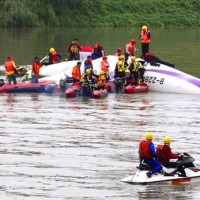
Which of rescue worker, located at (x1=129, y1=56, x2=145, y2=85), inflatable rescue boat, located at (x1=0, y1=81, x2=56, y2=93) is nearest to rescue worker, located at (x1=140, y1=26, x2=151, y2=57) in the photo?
rescue worker, located at (x1=129, y1=56, x2=145, y2=85)

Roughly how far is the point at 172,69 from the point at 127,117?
936 centimetres

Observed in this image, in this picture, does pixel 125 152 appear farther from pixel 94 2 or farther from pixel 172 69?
pixel 94 2

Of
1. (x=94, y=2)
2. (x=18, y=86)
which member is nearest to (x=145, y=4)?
(x=94, y=2)

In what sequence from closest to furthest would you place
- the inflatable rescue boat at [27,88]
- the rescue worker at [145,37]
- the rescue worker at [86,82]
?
the rescue worker at [86,82] → the inflatable rescue boat at [27,88] → the rescue worker at [145,37]

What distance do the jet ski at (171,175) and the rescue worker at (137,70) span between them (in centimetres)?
1818

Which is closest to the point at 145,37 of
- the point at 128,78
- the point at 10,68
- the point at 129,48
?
the point at 129,48

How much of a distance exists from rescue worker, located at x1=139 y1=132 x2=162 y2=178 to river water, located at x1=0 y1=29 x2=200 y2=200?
22.4 inches

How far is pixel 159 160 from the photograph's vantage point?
81.3 ft

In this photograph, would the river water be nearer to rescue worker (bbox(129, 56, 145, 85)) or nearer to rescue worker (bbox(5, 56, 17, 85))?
rescue worker (bbox(129, 56, 145, 85))

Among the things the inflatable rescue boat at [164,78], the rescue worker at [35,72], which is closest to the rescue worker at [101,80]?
the inflatable rescue boat at [164,78]

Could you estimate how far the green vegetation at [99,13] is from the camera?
281ft

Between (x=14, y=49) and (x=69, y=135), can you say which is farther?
(x=14, y=49)

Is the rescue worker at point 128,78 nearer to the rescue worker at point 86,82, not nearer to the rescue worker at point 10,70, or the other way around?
the rescue worker at point 86,82

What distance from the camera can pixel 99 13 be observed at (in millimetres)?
97375
